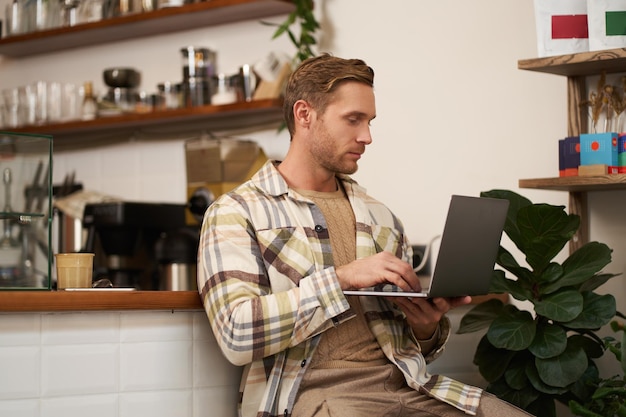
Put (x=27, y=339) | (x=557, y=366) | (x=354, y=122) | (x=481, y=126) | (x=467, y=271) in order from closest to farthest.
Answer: (x=27, y=339) → (x=467, y=271) → (x=354, y=122) → (x=557, y=366) → (x=481, y=126)

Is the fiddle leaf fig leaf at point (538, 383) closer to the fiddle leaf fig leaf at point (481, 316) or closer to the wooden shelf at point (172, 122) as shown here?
the fiddle leaf fig leaf at point (481, 316)

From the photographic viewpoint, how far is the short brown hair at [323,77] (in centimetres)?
253

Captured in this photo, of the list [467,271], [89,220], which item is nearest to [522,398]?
[467,271]

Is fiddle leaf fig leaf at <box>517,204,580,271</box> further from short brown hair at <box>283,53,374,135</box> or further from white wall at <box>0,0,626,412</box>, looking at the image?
short brown hair at <box>283,53,374,135</box>

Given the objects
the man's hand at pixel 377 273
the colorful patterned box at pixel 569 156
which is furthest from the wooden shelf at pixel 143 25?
→ the man's hand at pixel 377 273

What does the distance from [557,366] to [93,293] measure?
1.39 meters

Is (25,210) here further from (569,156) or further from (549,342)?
(569,156)

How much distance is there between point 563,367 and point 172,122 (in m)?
2.44

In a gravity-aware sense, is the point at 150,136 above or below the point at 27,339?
above

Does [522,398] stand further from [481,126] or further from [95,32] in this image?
[95,32]

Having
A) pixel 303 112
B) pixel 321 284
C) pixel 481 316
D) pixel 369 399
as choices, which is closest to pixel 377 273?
pixel 321 284

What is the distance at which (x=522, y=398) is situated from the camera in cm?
290

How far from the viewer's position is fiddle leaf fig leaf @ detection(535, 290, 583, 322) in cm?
280

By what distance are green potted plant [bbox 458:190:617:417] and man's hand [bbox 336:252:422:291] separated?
2.41 feet
